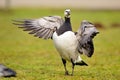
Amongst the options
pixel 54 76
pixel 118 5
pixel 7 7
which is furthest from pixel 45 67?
pixel 118 5

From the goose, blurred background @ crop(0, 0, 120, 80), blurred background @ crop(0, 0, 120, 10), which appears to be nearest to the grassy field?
blurred background @ crop(0, 0, 120, 80)

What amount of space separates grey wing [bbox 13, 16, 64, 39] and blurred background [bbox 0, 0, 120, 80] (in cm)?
97

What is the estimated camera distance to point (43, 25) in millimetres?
11906

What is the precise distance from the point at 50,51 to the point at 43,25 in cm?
566

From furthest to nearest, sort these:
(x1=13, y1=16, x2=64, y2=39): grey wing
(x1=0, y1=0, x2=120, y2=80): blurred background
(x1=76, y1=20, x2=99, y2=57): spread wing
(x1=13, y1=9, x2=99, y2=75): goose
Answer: (x1=0, y1=0, x2=120, y2=80): blurred background
(x1=13, y1=16, x2=64, y2=39): grey wing
(x1=13, y1=9, x2=99, y2=75): goose
(x1=76, y1=20, x2=99, y2=57): spread wing

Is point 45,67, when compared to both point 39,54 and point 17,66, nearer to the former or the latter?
point 17,66

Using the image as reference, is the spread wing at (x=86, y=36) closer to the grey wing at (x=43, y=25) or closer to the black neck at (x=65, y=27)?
the black neck at (x=65, y=27)

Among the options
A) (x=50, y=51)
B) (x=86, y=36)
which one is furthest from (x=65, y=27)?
(x=50, y=51)

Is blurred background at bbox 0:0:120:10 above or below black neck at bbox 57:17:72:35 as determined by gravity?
above

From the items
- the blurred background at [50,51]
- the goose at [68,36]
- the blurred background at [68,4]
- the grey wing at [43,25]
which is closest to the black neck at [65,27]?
the goose at [68,36]

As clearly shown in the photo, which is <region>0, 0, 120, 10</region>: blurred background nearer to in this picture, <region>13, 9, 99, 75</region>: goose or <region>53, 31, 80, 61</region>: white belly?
<region>13, 9, 99, 75</region>: goose

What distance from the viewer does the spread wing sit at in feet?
35.3

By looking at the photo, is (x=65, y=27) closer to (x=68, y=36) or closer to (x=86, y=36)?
(x=68, y=36)

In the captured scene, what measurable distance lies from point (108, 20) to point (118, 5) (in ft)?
32.9
